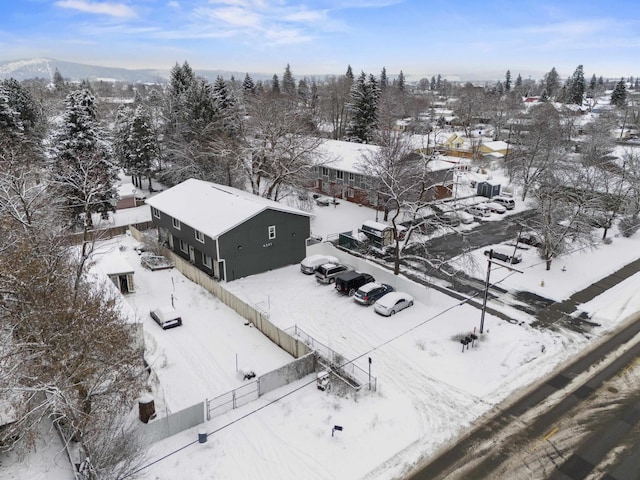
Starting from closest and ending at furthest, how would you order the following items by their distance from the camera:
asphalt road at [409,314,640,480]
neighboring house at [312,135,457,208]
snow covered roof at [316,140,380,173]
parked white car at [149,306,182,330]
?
asphalt road at [409,314,640,480] < parked white car at [149,306,182,330] < neighboring house at [312,135,457,208] < snow covered roof at [316,140,380,173]

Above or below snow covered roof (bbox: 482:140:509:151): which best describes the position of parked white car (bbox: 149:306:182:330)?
below

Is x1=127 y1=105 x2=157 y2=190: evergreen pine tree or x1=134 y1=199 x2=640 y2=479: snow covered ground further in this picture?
x1=127 y1=105 x2=157 y2=190: evergreen pine tree

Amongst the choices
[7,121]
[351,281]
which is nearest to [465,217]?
[351,281]

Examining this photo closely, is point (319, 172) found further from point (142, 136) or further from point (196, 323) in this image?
point (196, 323)

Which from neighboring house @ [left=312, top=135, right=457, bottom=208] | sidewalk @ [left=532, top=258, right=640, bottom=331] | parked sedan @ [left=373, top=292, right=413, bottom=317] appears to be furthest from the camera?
neighboring house @ [left=312, top=135, right=457, bottom=208]

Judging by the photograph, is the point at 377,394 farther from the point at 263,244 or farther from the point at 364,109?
the point at 364,109

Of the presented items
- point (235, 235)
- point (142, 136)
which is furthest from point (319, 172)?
point (235, 235)

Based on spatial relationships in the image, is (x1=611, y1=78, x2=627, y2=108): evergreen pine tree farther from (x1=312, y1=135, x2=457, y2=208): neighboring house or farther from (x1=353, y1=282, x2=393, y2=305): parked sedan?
(x1=353, y1=282, x2=393, y2=305): parked sedan

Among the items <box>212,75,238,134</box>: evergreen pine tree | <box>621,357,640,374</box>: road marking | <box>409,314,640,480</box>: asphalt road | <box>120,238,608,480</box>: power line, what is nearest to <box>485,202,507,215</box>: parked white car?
<box>120,238,608,480</box>: power line
